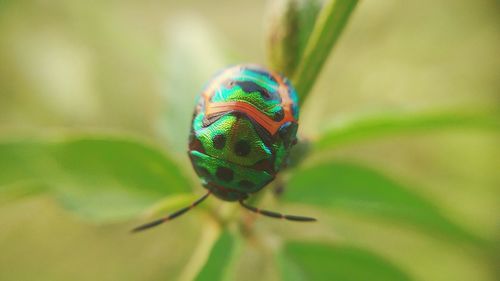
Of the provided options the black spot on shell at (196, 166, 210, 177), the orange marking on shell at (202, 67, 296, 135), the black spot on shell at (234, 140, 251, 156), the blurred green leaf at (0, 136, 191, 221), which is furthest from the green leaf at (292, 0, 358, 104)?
the blurred green leaf at (0, 136, 191, 221)

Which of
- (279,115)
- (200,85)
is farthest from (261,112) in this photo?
(200,85)

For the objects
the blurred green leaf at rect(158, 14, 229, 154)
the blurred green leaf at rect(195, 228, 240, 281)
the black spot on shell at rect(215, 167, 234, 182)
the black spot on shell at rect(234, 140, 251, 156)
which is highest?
the blurred green leaf at rect(158, 14, 229, 154)

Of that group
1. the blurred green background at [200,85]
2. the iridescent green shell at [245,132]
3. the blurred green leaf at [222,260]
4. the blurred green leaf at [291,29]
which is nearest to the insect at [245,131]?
the iridescent green shell at [245,132]

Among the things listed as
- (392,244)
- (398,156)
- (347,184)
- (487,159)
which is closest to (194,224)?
(347,184)

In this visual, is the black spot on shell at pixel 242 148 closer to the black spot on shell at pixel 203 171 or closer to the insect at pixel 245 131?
the insect at pixel 245 131

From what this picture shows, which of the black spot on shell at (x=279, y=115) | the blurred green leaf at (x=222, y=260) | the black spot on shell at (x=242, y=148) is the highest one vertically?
the black spot on shell at (x=279, y=115)

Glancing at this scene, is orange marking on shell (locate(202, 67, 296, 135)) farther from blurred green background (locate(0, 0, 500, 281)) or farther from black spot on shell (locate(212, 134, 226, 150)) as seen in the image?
blurred green background (locate(0, 0, 500, 281))
